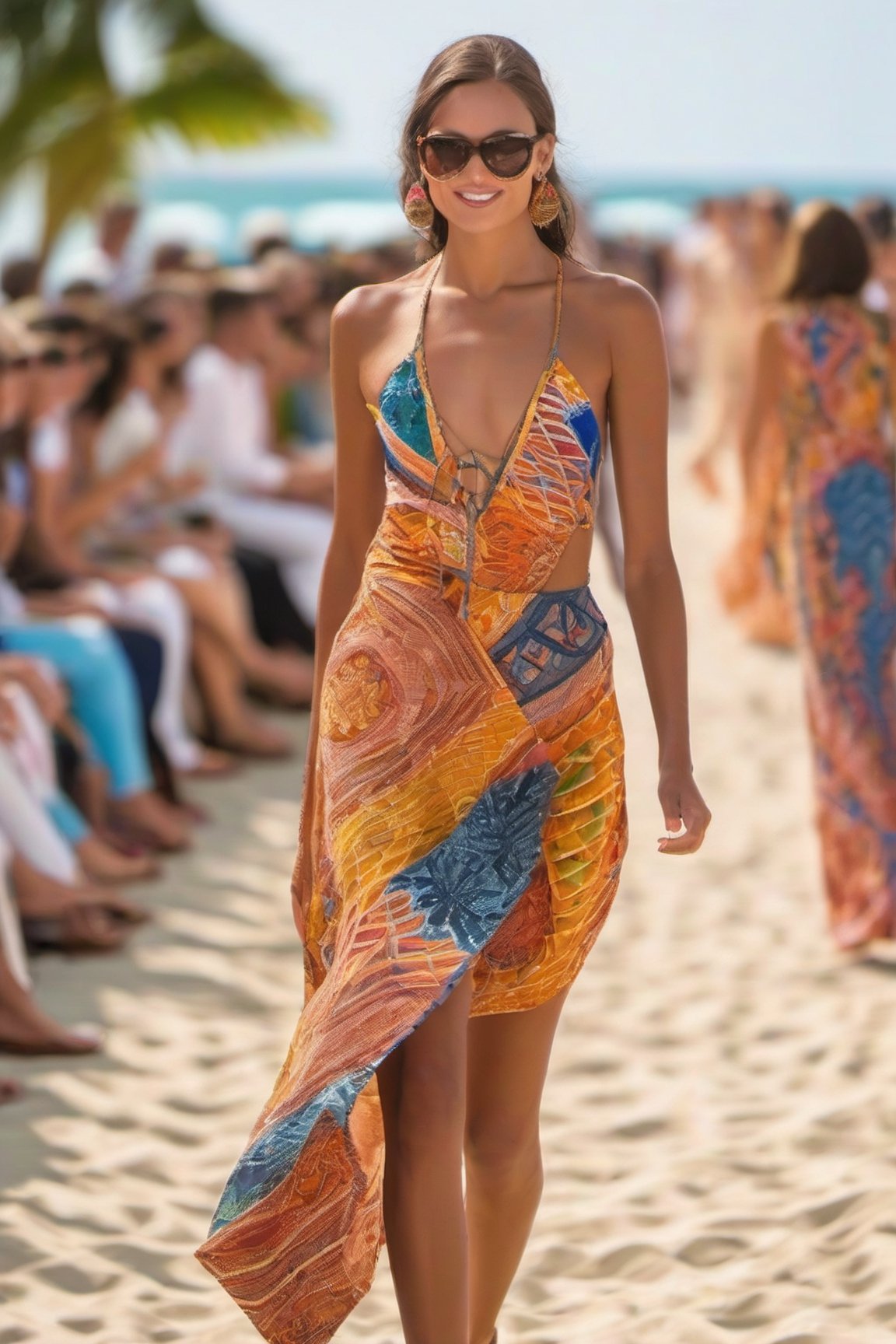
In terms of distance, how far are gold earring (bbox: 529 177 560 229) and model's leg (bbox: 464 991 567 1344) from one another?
107cm

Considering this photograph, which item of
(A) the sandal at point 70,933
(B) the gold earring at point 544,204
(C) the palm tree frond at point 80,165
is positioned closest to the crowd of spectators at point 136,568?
(A) the sandal at point 70,933

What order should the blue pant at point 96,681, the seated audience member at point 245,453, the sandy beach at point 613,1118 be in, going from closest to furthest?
the sandy beach at point 613,1118, the blue pant at point 96,681, the seated audience member at point 245,453

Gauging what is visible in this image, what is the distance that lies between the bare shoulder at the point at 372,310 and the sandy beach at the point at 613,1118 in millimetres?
1650

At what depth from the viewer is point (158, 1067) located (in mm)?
4758

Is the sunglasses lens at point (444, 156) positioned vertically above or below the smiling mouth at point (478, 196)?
above

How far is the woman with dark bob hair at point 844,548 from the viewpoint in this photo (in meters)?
5.58

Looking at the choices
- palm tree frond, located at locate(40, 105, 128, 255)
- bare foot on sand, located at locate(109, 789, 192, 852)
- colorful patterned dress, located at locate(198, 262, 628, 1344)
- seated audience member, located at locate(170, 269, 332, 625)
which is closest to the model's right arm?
colorful patterned dress, located at locate(198, 262, 628, 1344)

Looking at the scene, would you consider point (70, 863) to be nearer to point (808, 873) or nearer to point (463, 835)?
point (808, 873)

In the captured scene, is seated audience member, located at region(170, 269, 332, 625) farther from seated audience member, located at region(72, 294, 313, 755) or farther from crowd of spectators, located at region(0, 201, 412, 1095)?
seated audience member, located at region(72, 294, 313, 755)

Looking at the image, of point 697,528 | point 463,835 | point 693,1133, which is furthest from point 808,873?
point 697,528

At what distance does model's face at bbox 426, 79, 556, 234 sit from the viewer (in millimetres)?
2688

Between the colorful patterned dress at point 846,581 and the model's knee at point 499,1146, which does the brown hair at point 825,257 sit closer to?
the colorful patterned dress at point 846,581

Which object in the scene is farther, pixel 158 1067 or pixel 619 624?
pixel 619 624

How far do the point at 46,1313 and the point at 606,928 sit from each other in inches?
105
